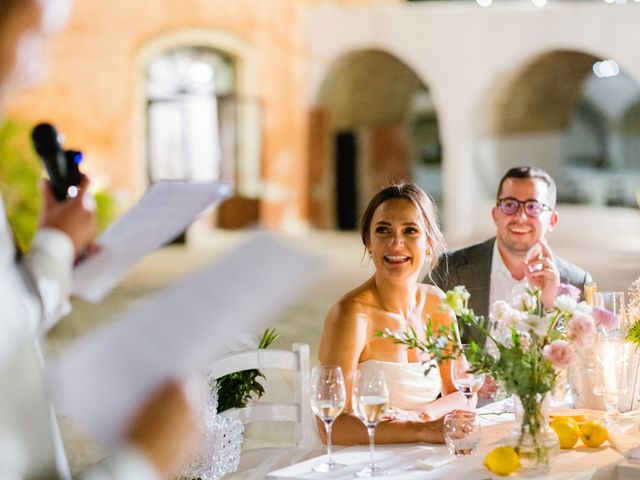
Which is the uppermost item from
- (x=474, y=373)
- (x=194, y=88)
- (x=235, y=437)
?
(x=194, y=88)

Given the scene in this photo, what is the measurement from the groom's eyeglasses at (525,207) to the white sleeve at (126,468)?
113 inches

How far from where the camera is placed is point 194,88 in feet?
46.6

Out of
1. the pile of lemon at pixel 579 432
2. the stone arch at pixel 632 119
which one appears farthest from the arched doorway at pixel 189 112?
the pile of lemon at pixel 579 432

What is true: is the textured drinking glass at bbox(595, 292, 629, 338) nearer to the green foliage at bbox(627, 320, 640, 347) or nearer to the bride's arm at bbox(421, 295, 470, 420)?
the green foliage at bbox(627, 320, 640, 347)

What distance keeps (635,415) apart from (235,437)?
1.12 metres

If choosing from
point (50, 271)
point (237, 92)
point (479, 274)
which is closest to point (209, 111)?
point (237, 92)

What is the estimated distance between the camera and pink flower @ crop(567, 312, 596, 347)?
2.35m

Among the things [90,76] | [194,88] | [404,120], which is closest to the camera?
[90,76]

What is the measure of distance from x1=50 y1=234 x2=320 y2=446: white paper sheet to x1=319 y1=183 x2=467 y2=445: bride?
5.57ft

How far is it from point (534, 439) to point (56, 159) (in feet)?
4.43

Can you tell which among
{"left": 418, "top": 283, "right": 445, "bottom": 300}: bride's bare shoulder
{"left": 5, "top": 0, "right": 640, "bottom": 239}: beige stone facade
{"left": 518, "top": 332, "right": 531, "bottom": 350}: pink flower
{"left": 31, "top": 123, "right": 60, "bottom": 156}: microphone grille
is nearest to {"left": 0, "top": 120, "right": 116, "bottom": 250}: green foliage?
{"left": 5, "top": 0, "right": 640, "bottom": 239}: beige stone facade

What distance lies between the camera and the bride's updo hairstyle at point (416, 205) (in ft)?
9.81

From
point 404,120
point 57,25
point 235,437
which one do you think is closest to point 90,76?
point 404,120

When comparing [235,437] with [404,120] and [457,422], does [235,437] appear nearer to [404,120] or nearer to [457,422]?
[457,422]
